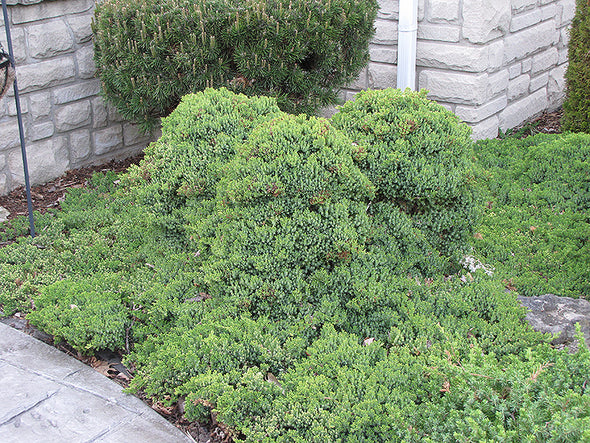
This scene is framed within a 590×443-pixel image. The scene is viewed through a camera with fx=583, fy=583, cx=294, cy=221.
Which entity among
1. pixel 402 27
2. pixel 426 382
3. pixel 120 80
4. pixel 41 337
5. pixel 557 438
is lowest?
pixel 41 337

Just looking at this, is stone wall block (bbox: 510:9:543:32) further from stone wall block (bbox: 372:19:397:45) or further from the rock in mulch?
the rock in mulch

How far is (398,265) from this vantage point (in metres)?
3.23

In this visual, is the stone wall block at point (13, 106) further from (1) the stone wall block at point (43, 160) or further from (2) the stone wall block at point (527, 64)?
(2) the stone wall block at point (527, 64)

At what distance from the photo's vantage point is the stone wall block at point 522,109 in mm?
5956

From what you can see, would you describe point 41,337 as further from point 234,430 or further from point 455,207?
point 455,207

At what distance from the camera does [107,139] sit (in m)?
5.67

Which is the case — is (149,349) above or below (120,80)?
below

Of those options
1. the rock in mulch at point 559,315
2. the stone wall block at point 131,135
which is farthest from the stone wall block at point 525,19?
the stone wall block at point 131,135

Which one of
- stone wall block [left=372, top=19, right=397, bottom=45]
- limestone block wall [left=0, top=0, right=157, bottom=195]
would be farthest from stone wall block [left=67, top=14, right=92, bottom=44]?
stone wall block [left=372, top=19, right=397, bottom=45]

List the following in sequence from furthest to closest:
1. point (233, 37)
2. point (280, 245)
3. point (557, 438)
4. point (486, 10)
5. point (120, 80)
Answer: point (486, 10) < point (120, 80) < point (233, 37) < point (280, 245) < point (557, 438)

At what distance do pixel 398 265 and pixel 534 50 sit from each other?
160 inches

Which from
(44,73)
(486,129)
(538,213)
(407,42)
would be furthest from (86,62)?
(538,213)

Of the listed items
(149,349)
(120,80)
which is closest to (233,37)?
(120,80)

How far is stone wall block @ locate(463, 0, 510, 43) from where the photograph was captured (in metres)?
5.10
